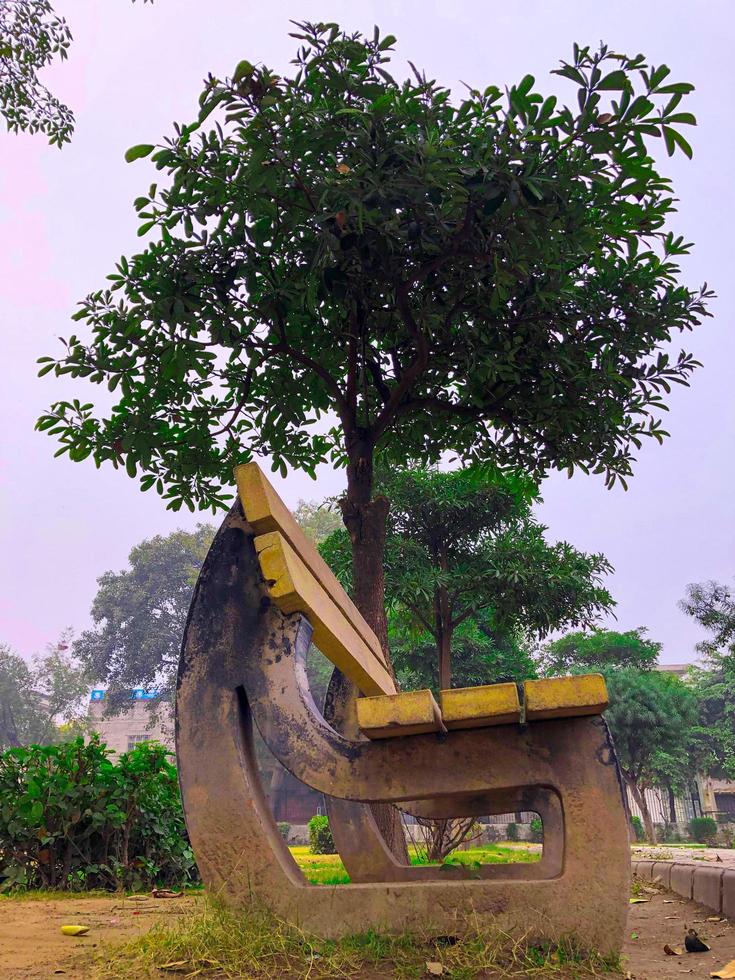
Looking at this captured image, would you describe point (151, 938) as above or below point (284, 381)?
below

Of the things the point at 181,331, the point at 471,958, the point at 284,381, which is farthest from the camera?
the point at 284,381

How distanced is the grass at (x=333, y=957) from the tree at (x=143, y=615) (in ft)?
132

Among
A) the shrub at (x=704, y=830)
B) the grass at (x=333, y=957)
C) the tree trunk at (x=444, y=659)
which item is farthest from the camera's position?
the shrub at (x=704, y=830)

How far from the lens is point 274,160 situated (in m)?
4.42

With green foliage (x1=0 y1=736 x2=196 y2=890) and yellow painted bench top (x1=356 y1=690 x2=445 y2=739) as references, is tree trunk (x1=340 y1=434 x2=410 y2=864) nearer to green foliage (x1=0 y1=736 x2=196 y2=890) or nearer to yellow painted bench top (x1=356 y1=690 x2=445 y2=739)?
green foliage (x1=0 y1=736 x2=196 y2=890)

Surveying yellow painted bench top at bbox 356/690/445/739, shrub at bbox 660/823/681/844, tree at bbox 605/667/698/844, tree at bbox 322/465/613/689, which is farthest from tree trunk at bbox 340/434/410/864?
shrub at bbox 660/823/681/844

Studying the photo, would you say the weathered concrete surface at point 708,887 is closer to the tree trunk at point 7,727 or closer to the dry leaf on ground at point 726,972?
the dry leaf on ground at point 726,972

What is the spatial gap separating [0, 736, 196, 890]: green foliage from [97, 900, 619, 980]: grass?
3357 millimetres

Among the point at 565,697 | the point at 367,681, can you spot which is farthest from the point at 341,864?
the point at 565,697

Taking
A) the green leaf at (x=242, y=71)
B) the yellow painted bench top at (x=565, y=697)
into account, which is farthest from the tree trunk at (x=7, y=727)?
the yellow painted bench top at (x=565, y=697)

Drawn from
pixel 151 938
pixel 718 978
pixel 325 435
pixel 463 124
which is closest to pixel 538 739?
pixel 718 978

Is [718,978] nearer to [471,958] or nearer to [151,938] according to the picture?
[471,958]

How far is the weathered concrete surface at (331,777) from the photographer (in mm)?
2418

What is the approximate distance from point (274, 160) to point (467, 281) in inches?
55.7
